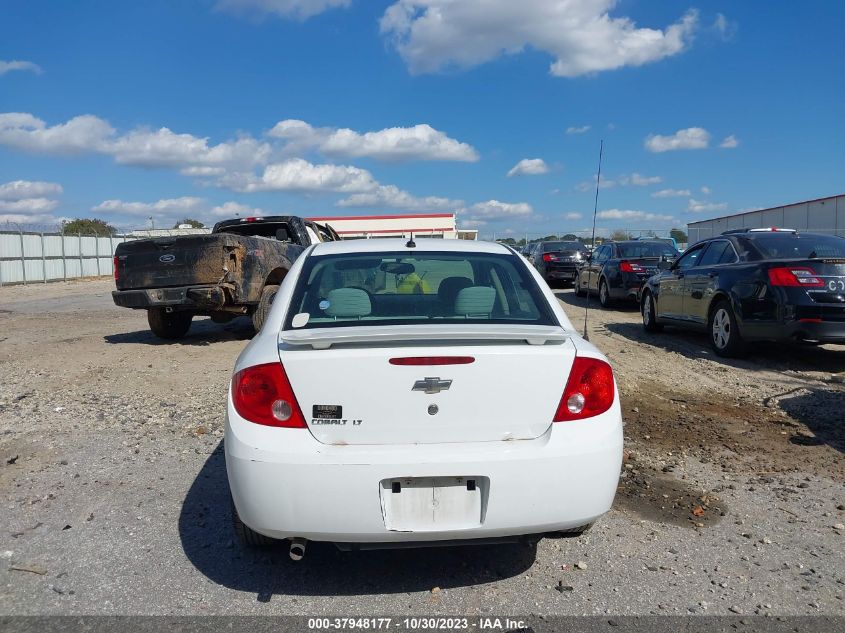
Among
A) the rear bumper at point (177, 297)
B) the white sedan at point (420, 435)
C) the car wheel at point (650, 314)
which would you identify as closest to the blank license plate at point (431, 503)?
the white sedan at point (420, 435)

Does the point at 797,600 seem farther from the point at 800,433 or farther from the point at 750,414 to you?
the point at 750,414

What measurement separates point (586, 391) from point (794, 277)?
227 inches

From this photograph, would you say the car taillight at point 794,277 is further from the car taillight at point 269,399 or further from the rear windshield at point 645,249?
the rear windshield at point 645,249

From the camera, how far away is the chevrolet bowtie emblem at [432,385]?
305cm

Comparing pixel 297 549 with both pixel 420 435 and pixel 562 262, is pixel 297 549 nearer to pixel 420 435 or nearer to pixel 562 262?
pixel 420 435

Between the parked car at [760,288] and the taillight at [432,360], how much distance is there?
6.01 metres

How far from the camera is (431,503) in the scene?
2.98 metres

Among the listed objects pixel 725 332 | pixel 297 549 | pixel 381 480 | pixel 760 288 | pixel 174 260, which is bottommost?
pixel 297 549

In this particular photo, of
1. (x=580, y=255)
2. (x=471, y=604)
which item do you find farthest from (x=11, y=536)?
(x=580, y=255)

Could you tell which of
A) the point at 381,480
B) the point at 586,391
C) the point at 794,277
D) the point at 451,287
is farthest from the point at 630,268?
the point at 381,480

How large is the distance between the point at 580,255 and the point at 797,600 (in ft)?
66.8

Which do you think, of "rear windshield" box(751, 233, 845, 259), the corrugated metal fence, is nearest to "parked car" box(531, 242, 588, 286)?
"rear windshield" box(751, 233, 845, 259)

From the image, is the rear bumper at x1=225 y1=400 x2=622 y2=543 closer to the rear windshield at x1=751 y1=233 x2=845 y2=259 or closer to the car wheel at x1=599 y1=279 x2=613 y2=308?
the rear windshield at x1=751 y1=233 x2=845 y2=259

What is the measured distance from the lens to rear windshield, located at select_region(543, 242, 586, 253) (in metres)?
23.6
